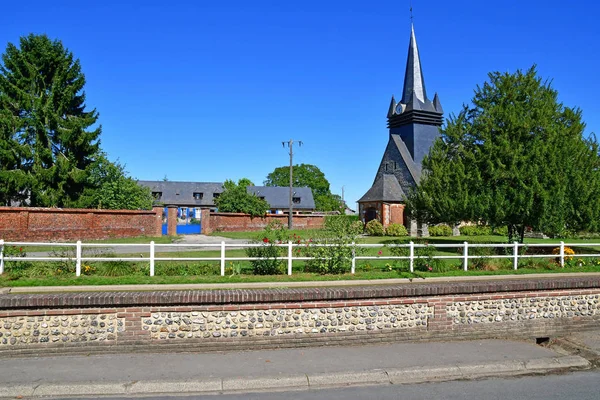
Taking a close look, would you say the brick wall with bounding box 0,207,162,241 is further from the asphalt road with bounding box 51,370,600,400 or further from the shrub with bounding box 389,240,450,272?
the asphalt road with bounding box 51,370,600,400

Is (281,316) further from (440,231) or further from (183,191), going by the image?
(183,191)

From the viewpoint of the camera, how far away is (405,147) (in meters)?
40.2

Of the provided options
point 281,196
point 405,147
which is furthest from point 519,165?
point 281,196

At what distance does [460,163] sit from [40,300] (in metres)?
15.5

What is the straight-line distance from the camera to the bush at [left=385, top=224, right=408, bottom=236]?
108 feet

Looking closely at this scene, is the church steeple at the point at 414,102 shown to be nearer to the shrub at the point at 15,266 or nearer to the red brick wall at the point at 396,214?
the red brick wall at the point at 396,214

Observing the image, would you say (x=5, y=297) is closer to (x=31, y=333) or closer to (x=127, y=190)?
(x=31, y=333)

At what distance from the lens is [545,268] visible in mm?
12594

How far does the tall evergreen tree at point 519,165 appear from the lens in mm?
16109

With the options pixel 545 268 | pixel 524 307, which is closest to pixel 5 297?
pixel 524 307

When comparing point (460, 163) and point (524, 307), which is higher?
point (460, 163)

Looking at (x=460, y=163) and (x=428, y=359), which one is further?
(x=460, y=163)

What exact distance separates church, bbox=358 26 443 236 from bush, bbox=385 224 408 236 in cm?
110

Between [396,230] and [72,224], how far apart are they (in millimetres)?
21289
